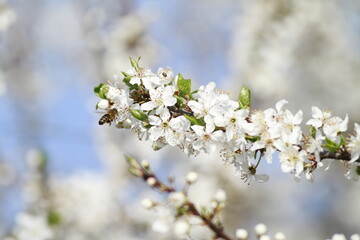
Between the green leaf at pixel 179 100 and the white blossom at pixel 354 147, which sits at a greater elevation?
the green leaf at pixel 179 100

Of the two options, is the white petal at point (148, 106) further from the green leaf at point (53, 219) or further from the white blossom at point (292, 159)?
the green leaf at point (53, 219)

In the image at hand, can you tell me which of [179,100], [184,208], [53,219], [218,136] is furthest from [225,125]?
[53,219]

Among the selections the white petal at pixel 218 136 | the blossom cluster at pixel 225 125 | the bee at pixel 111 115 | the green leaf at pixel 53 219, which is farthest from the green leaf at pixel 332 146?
the green leaf at pixel 53 219

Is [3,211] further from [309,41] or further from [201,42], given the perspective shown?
[201,42]

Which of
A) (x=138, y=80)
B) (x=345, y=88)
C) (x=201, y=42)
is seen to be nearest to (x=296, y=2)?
(x=345, y=88)

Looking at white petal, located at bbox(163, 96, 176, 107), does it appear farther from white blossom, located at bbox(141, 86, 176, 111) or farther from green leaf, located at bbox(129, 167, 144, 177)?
green leaf, located at bbox(129, 167, 144, 177)

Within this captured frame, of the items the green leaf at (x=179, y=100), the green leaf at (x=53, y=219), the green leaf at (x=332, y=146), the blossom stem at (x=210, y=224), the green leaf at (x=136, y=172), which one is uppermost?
the green leaf at (x=53, y=219)

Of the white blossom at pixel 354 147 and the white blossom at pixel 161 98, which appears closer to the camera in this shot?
the white blossom at pixel 354 147

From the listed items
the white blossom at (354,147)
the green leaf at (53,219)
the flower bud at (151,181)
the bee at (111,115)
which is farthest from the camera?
the green leaf at (53,219)

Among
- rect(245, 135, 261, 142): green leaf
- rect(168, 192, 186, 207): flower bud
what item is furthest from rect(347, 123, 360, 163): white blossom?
rect(168, 192, 186, 207): flower bud
